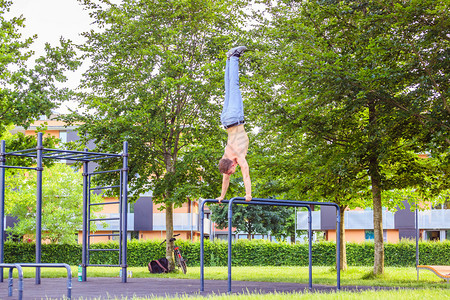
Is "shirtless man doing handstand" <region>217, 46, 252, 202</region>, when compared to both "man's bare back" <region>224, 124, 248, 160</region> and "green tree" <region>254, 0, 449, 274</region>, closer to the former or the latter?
"man's bare back" <region>224, 124, 248, 160</region>

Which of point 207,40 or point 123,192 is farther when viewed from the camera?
point 207,40

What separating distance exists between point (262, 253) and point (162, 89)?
16117 millimetres

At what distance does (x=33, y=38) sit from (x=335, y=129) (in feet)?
39.7

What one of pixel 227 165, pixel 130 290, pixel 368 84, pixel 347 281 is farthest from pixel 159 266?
pixel 227 165

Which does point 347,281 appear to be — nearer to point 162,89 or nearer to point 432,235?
point 162,89

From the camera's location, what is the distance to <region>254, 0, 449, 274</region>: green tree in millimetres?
13719

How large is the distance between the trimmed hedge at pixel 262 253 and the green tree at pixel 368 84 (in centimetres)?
1562

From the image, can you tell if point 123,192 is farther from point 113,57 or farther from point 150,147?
point 113,57

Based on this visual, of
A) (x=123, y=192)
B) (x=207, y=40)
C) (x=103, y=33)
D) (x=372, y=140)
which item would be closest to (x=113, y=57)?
(x=103, y=33)

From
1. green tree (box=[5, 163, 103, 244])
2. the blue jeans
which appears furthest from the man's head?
green tree (box=[5, 163, 103, 244])

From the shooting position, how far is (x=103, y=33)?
20500 mm

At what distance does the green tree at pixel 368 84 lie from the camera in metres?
13.7

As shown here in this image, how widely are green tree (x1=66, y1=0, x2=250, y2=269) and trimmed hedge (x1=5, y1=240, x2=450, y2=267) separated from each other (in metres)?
11.7

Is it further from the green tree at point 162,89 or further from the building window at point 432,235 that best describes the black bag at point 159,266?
the building window at point 432,235
